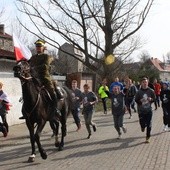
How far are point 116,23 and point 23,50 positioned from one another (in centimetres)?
2181

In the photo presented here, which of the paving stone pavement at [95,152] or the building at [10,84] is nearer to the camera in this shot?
the paving stone pavement at [95,152]

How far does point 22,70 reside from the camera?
9.05 meters

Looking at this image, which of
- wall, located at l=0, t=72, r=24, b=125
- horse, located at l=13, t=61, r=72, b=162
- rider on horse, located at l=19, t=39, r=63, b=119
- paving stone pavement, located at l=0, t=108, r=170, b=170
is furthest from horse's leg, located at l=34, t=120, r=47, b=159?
wall, located at l=0, t=72, r=24, b=125

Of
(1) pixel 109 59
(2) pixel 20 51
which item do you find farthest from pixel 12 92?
(1) pixel 109 59

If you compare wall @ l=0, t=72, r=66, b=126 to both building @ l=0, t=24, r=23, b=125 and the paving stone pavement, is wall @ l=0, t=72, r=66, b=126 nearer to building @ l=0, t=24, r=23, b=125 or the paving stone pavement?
building @ l=0, t=24, r=23, b=125

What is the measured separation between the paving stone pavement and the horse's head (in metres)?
2.01

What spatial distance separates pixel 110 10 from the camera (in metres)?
32.0

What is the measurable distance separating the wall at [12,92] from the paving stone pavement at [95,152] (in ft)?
8.19

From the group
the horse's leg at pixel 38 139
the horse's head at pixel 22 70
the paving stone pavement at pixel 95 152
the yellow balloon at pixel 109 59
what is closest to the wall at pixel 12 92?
the paving stone pavement at pixel 95 152

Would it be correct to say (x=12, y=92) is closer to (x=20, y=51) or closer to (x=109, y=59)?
(x=20, y=51)

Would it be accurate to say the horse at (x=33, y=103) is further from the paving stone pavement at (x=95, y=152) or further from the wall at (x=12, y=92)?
the wall at (x=12, y=92)

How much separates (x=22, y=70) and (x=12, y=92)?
9.00 metres

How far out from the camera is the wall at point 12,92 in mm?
17156

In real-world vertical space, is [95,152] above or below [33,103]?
below
